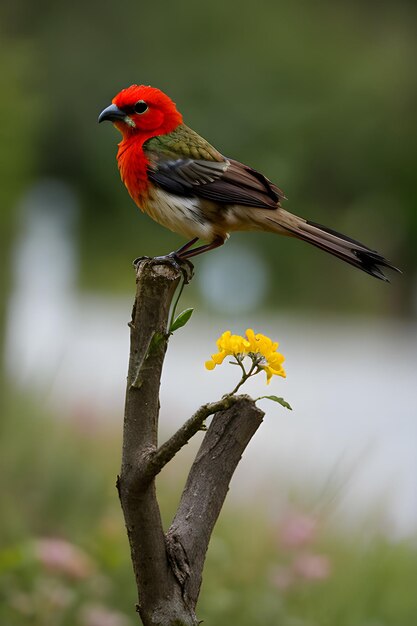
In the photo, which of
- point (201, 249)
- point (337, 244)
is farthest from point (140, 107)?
point (337, 244)

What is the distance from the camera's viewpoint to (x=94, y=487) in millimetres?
4332

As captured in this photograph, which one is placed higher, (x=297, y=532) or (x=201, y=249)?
(x=297, y=532)

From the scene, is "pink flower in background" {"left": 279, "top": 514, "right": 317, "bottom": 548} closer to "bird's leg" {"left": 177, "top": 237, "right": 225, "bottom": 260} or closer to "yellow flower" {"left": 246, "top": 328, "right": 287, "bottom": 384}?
"bird's leg" {"left": 177, "top": 237, "right": 225, "bottom": 260}

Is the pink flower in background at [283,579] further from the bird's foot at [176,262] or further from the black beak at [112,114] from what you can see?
the black beak at [112,114]

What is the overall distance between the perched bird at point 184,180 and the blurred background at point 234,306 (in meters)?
0.94

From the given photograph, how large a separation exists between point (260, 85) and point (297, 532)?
8157 millimetres

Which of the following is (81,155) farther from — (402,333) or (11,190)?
(11,190)

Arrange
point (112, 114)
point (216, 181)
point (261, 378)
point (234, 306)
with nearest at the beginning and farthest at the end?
point (112, 114)
point (216, 181)
point (261, 378)
point (234, 306)

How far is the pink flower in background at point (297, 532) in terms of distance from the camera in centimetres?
328

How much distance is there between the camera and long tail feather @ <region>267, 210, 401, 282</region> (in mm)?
1916

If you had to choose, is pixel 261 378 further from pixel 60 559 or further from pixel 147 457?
pixel 147 457

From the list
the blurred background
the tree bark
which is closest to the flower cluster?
the tree bark

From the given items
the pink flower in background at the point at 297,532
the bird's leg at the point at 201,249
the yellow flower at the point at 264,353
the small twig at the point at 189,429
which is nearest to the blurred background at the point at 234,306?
the pink flower in background at the point at 297,532

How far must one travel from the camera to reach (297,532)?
3.29m
